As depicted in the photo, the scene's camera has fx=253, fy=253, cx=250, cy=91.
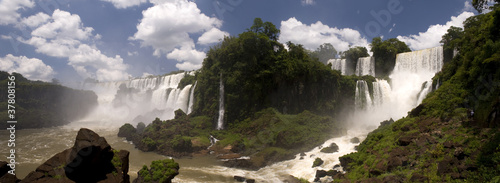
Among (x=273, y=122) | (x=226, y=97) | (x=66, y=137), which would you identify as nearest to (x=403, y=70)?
(x=273, y=122)

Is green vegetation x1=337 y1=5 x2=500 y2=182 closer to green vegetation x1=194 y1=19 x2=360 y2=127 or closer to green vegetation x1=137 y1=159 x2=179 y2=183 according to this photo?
green vegetation x1=137 y1=159 x2=179 y2=183

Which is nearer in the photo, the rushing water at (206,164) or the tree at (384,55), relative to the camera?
the rushing water at (206,164)

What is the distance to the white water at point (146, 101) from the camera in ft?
154

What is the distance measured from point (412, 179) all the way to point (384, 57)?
38960mm

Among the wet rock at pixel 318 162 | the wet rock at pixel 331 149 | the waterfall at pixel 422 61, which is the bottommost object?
the wet rock at pixel 318 162

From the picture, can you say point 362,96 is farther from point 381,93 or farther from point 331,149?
point 331,149

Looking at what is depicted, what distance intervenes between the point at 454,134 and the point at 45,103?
6703cm

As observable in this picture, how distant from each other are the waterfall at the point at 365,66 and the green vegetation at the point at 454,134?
91.1 ft

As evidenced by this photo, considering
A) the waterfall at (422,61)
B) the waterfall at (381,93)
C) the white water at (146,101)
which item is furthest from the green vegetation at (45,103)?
the waterfall at (422,61)

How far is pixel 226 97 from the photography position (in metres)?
34.6

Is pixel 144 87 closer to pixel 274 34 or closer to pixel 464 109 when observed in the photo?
pixel 274 34

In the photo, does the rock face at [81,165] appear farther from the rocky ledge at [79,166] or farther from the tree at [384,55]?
the tree at [384,55]

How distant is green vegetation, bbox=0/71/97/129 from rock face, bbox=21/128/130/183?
1802 inches

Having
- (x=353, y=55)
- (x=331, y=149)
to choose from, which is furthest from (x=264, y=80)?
(x=353, y=55)
